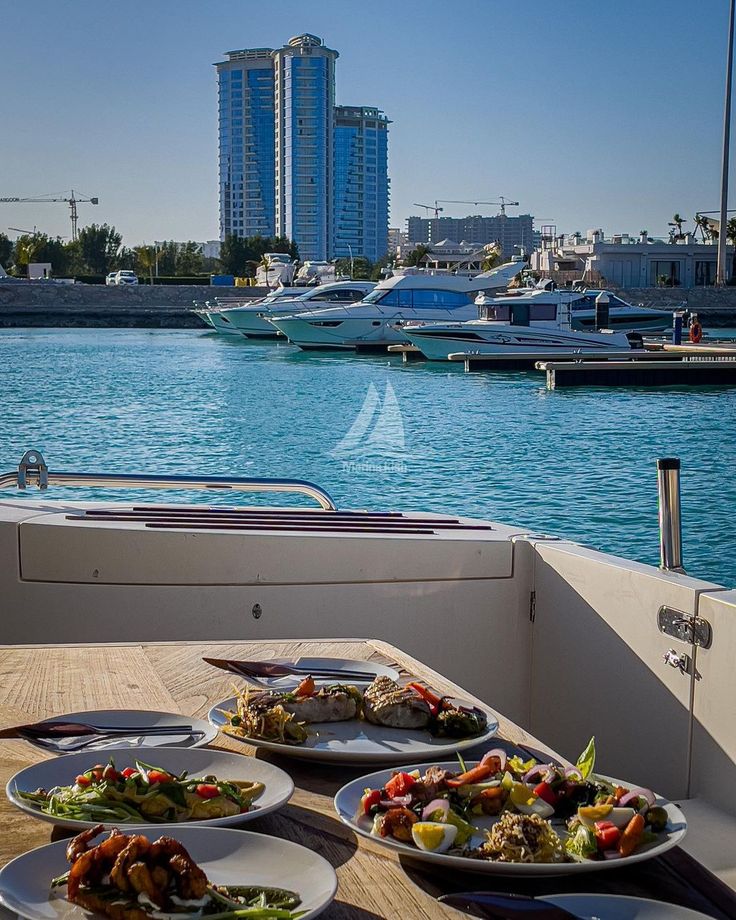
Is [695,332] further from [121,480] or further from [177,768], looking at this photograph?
[177,768]

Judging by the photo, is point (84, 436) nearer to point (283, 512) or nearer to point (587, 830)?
point (283, 512)

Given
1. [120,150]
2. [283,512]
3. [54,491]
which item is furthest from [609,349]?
[120,150]

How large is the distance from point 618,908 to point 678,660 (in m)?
1.13

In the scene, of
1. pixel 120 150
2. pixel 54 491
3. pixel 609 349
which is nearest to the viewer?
pixel 54 491

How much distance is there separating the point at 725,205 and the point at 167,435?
1200 inches

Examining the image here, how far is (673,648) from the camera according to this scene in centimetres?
206

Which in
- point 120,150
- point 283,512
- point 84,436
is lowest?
point 84,436

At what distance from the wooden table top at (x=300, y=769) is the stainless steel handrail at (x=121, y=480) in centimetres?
101

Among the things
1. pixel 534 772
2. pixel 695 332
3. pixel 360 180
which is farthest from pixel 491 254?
pixel 360 180

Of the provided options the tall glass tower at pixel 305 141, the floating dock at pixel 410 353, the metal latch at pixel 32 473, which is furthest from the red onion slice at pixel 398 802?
the tall glass tower at pixel 305 141

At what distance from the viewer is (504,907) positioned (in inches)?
37.0

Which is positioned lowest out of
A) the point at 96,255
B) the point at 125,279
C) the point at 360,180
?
the point at 125,279

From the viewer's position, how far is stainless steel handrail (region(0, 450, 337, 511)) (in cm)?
280

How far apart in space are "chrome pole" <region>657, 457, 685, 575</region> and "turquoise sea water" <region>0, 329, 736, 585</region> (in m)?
3.36
